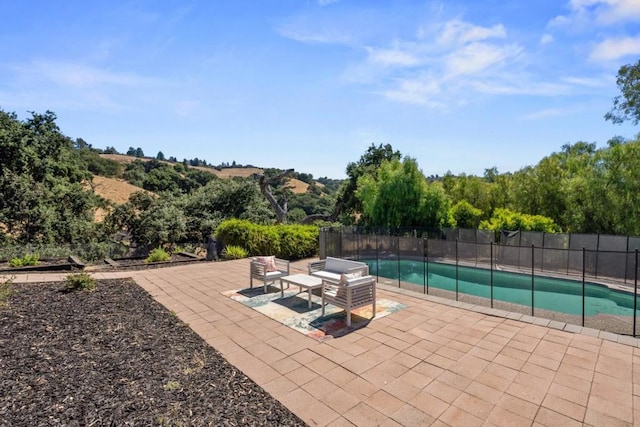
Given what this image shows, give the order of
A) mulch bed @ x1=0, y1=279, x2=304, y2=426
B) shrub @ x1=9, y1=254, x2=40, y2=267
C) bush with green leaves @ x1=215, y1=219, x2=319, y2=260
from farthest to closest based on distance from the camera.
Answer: bush with green leaves @ x1=215, y1=219, x2=319, y2=260 → shrub @ x1=9, y1=254, x2=40, y2=267 → mulch bed @ x1=0, y1=279, x2=304, y2=426

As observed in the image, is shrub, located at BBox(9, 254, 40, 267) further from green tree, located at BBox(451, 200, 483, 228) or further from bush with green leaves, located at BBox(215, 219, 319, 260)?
green tree, located at BBox(451, 200, 483, 228)

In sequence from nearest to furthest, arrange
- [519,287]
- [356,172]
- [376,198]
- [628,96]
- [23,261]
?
[23,261], [519,287], [628,96], [376,198], [356,172]

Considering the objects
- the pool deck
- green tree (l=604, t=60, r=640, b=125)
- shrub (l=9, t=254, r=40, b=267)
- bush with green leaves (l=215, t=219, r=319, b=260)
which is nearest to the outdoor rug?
the pool deck

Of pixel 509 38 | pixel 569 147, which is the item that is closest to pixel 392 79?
pixel 509 38

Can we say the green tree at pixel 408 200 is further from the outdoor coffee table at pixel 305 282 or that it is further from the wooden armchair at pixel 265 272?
the outdoor coffee table at pixel 305 282

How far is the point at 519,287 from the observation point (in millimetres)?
9352

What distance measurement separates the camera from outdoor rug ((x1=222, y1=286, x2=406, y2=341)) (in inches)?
183

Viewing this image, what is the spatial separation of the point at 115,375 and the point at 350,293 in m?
2.94

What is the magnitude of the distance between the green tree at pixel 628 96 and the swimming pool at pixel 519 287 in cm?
873

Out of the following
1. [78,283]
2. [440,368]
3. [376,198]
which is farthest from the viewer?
[376,198]

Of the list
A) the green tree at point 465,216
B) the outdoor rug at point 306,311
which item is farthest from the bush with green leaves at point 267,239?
the green tree at point 465,216

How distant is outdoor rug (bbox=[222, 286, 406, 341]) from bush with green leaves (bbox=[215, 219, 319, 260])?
4738mm

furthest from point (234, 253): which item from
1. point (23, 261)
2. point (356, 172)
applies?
point (356, 172)

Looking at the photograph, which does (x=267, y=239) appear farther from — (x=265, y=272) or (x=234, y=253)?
(x=265, y=272)
